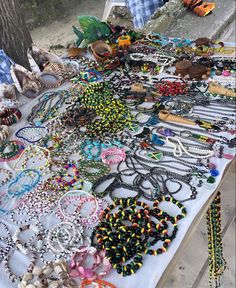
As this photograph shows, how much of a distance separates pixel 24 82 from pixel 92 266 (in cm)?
142

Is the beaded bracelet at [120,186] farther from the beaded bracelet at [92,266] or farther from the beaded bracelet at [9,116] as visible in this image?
the beaded bracelet at [9,116]

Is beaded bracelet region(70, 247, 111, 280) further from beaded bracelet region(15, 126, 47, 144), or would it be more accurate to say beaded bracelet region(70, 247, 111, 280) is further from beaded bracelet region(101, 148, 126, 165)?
beaded bracelet region(15, 126, 47, 144)

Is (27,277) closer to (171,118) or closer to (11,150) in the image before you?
(11,150)

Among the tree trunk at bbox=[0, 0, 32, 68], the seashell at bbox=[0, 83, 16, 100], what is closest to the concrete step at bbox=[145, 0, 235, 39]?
the tree trunk at bbox=[0, 0, 32, 68]

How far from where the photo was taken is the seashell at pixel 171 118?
203 centimetres

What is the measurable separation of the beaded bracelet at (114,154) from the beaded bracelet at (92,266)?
507 millimetres

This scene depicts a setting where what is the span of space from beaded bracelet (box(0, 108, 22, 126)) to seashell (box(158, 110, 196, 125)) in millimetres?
834

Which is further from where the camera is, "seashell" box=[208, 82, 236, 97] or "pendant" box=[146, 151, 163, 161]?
"seashell" box=[208, 82, 236, 97]

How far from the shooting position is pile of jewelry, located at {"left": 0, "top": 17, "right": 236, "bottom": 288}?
1.45 metres

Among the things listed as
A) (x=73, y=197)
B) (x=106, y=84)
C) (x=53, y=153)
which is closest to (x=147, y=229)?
(x=73, y=197)

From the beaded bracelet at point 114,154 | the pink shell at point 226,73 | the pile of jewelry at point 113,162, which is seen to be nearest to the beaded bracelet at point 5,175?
the pile of jewelry at point 113,162

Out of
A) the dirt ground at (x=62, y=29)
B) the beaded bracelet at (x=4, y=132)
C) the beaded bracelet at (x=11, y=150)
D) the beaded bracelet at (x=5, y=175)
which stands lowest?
the dirt ground at (x=62, y=29)

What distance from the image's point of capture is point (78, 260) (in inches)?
56.5

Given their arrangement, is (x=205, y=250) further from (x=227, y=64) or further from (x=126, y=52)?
(x=126, y=52)
